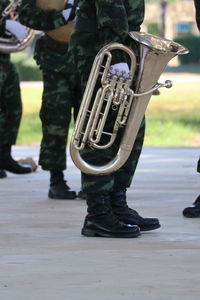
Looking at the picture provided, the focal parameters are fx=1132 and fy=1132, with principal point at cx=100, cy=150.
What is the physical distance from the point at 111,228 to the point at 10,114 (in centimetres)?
347

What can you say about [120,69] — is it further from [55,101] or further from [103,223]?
[55,101]

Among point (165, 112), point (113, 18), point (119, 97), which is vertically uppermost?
point (113, 18)

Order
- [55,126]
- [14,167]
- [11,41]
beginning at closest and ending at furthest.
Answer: [55,126] → [11,41] → [14,167]

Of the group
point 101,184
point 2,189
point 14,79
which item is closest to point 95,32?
point 101,184

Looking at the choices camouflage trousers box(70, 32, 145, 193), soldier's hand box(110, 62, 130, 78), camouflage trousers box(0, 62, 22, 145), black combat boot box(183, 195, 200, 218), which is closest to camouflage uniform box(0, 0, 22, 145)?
camouflage trousers box(0, 62, 22, 145)

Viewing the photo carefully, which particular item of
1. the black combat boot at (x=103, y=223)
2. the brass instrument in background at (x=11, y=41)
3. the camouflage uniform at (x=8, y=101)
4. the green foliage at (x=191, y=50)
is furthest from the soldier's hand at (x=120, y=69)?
the green foliage at (x=191, y=50)

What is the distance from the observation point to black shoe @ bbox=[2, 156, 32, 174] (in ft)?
30.0

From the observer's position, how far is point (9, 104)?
359 inches

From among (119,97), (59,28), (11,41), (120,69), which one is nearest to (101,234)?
(119,97)

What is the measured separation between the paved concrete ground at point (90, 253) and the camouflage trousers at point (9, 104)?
1.02 meters

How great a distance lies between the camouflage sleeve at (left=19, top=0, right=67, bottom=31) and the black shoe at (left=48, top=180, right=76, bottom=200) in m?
1.11

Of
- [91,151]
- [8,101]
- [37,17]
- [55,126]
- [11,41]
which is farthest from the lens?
[8,101]

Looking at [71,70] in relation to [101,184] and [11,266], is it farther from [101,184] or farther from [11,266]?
[11,266]

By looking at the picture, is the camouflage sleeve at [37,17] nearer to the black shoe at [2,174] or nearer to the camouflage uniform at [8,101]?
the camouflage uniform at [8,101]
